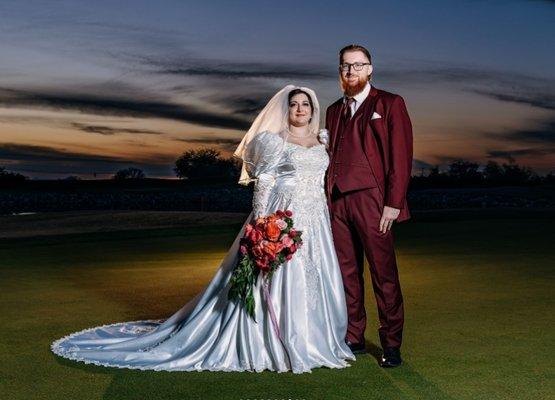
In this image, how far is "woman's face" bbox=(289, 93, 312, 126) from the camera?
5.77m

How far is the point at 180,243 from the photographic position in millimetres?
14812

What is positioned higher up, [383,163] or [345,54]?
[345,54]

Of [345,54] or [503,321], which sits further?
[503,321]

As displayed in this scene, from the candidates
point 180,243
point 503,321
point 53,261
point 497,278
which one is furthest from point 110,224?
point 503,321

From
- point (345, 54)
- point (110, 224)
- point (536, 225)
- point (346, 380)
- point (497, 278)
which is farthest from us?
point (110, 224)

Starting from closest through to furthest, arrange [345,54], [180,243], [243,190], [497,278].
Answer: [345,54]
[497,278]
[180,243]
[243,190]

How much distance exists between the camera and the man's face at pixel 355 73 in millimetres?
5590

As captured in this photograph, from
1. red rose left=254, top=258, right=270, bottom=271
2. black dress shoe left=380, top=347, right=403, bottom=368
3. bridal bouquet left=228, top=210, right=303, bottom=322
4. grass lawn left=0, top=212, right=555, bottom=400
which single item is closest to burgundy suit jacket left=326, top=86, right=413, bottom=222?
bridal bouquet left=228, top=210, right=303, bottom=322

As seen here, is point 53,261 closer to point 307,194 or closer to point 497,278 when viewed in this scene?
point 497,278

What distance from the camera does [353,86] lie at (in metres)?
5.65

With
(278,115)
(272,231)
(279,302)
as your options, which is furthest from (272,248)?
(278,115)

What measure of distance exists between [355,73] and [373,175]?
0.74 m

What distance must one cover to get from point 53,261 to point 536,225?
10.4 m

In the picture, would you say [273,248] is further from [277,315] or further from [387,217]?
[387,217]
